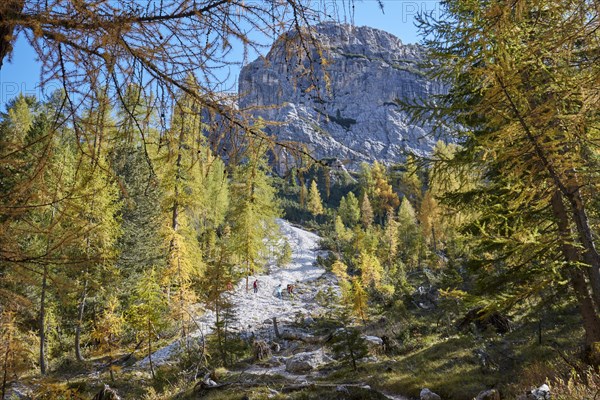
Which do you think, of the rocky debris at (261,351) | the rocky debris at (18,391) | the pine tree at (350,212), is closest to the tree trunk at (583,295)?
the rocky debris at (261,351)

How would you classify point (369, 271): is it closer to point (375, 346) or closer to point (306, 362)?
point (375, 346)

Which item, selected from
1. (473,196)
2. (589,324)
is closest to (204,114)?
(473,196)

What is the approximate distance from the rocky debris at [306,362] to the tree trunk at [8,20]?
37.8ft

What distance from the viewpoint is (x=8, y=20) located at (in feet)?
4.75

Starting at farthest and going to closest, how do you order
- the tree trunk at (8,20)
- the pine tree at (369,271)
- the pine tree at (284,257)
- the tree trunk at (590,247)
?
the pine tree at (284,257) → the pine tree at (369,271) → the tree trunk at (590,247) → the tree trunk at (8,20)

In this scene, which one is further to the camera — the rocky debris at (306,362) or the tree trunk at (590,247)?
the rocky debris at (306,362)

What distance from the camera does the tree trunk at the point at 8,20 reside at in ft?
4.72

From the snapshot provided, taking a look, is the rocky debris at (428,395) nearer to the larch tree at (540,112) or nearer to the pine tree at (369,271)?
the larch tree at (540,112)

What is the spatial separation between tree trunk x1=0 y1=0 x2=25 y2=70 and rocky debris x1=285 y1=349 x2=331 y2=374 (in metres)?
11.5

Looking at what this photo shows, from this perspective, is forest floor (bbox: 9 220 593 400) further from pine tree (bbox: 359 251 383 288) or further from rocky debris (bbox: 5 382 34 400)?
pine tree (bbox: 359 251 383 288)

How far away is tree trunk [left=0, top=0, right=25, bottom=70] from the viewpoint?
4.72ft

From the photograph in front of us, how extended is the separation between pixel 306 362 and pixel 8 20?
11842mm

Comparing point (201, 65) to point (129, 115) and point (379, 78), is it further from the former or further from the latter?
point (379, 78)

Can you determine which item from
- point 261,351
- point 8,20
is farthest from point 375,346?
point 8,20
